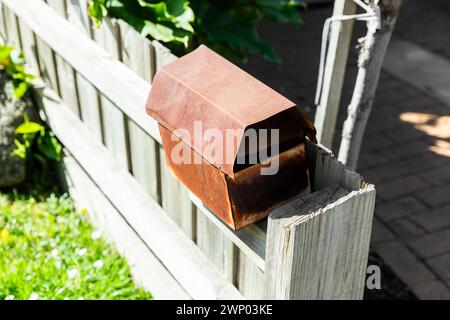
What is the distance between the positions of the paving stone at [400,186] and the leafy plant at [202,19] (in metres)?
1.02

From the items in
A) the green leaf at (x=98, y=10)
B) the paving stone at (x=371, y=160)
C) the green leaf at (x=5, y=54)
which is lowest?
the paving stone at (x=371, y=160)

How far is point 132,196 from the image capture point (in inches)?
112

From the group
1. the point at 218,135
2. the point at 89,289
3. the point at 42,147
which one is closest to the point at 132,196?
the point at 89,289

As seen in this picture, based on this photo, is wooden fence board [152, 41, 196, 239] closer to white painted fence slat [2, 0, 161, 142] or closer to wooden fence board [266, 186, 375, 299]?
white painted fence slat [2, 0, 161, 142]

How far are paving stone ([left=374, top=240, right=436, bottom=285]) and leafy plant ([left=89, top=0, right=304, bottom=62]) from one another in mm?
1270

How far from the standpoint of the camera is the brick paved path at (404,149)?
3293 millimetres

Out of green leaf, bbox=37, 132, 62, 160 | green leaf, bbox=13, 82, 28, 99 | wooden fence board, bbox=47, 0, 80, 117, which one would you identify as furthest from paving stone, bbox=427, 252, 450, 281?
green leaf, bbox=13, 82, 28, 99

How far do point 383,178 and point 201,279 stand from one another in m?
1.86

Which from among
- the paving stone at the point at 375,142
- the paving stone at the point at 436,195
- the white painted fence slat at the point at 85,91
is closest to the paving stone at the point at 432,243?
the paving stone at the point at 436,195

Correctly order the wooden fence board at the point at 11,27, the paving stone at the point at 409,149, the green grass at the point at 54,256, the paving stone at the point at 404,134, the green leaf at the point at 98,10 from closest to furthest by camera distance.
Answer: the green leaf at the point at 98,10 → the green grass at the point at 54,256 → the wooden fence board at the point at 11,27 → the paving stone at the point at 409,149 → the paving stone at the point at 404,134

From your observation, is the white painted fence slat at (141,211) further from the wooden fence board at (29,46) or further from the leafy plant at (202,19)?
the leafy plant at (202,19)

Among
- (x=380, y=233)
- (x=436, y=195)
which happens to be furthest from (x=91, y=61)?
(x=436, y=195)

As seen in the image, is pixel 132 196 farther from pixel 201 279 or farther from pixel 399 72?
pixel 399 72

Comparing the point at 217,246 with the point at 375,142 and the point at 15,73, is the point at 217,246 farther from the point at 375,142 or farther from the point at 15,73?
the point at 375,142
